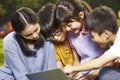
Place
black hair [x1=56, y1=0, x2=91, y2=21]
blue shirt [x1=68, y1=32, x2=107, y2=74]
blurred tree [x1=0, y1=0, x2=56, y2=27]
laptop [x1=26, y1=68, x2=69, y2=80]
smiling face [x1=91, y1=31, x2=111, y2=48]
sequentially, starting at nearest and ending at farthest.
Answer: laptop [x1=26, y1=68, x2=69, y2=80]
smiling face [x1=91, y1=31, x2=111, y2=48]
black hair [x1=56, y1=0, x2=91, y2=21]
blue shirt [x1=68, y1=32, x2=107, y2=74]
blurred tree [x1=0, y1=0, x2=56, y2=27]

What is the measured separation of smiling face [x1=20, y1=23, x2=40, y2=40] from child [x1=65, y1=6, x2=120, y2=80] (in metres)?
0.30

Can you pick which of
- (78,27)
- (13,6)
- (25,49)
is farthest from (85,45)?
(13,6)

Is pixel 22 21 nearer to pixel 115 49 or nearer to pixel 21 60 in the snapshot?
pixel 21 60

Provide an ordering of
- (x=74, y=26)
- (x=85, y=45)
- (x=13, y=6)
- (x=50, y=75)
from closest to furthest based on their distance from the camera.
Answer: (x=50, y=75)
(x=74, y=26)
(x=85, y=45)
(x=13, y=6)

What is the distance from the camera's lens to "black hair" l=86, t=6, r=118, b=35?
243 cm

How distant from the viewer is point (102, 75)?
8.39 ft

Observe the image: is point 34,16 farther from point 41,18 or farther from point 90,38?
point 90,38

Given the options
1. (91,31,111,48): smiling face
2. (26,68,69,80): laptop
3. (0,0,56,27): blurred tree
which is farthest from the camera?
(0,0,56,27): blurred tree

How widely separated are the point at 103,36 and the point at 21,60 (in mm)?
599

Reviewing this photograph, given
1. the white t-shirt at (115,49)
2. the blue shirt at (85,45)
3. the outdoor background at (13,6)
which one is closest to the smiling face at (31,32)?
the blue shirt at (85,45)

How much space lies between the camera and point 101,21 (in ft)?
8.08

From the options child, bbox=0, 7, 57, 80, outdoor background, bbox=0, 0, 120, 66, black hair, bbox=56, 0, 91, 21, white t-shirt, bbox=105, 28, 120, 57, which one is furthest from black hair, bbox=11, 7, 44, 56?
outdoor background, bbox=0, 0, 120, 66

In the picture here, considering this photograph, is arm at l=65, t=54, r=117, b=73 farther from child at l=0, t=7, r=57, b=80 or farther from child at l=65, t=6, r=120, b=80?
child at l=0, t=7, r=57, b=80

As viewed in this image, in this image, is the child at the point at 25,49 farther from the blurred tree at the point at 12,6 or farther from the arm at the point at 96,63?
the blurred tree at the point at 12,6
